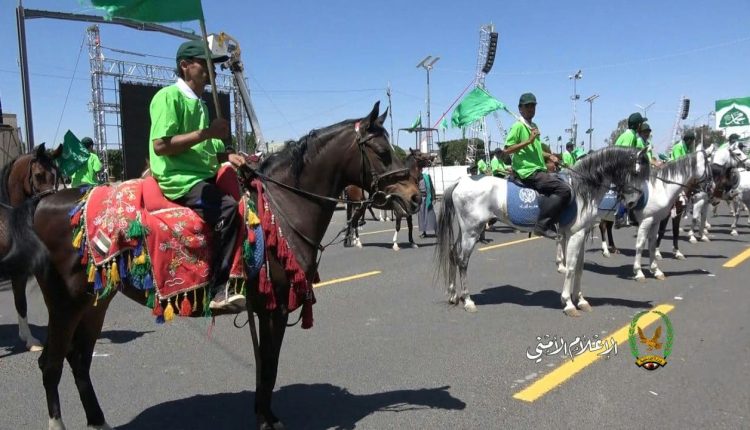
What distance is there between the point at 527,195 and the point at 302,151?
4206 mm

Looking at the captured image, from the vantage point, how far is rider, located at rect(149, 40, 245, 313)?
3.02 m

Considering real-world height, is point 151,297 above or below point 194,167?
below

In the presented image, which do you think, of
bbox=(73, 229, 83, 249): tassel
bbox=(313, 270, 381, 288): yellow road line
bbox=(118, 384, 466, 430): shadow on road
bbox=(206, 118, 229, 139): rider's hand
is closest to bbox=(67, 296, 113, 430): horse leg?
bbox=(118, 384, 466, 430): shadow on road

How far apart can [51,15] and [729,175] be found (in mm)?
15130

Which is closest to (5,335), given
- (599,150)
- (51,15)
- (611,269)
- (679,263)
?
(599,150)

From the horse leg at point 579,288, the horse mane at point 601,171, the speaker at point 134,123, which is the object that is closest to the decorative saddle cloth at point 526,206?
the horse mane at point 601,171

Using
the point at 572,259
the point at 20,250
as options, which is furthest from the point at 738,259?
the point at 20,250

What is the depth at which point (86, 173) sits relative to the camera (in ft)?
23.8

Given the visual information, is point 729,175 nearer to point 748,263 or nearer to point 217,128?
point 748,263

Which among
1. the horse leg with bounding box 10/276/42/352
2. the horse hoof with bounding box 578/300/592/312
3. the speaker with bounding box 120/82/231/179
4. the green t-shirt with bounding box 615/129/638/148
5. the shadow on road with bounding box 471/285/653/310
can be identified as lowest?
the shadow on road with bounding box 471/285/653/310

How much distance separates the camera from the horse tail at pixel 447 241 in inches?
284

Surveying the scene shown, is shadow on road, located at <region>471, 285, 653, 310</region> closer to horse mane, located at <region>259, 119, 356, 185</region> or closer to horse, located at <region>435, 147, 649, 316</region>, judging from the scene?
horse, located at <region>435, 147, 649, 316</region>

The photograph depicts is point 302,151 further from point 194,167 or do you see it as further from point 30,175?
point 30,175

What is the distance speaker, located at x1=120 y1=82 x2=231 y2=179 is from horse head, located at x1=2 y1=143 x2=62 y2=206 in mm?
20782
